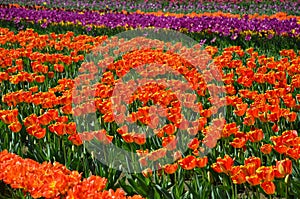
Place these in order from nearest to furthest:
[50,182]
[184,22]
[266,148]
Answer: [50,182]
[266,148]
[184,22]

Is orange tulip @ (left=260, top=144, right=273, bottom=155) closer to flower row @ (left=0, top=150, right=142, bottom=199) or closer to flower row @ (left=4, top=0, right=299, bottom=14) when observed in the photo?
flower row @ (left=0, top=150, right=142, bottom=199)

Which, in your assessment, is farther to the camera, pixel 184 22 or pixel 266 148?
pixel 184 22

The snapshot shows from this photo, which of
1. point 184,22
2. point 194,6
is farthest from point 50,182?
point 194,6

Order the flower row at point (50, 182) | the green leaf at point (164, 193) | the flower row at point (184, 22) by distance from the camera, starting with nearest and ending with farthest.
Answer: the flower row at point (50, 182)
the green leaf at point (164, 193)
the flower row at point (184, 22)

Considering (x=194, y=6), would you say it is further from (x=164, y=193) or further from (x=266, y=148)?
(x=164, y=193)

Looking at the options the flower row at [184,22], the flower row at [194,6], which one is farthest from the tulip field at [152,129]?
the flower row at [194,6]

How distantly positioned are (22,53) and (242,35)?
175 inches

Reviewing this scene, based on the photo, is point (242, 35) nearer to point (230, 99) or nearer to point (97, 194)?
point (230, 99)

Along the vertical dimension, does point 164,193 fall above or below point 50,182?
below

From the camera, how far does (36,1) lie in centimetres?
2208

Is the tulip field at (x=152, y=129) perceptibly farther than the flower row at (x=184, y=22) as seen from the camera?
No

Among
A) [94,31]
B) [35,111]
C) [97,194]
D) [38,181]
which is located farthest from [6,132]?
[94,31]

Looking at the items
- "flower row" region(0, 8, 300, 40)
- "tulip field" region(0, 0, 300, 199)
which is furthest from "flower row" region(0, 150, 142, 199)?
"flower row" region(0, 8, 300, 40)

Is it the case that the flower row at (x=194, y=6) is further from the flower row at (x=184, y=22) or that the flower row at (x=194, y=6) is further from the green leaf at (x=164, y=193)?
the green leaf at (x=164, y=193)
